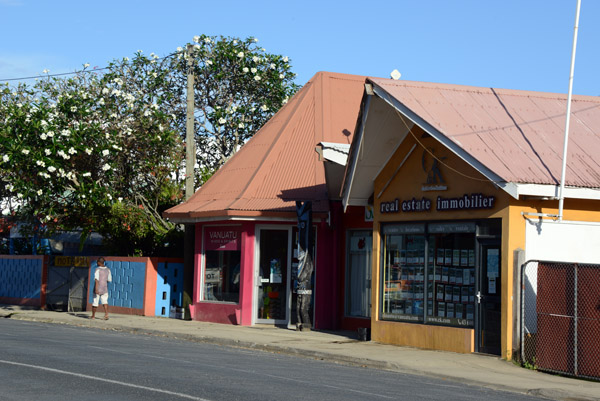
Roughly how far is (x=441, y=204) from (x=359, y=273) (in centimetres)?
526

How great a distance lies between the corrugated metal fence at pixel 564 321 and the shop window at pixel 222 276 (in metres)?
9.50

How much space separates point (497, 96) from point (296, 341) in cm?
710

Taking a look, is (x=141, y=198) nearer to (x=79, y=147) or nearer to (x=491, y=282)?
(x=79, y=147)

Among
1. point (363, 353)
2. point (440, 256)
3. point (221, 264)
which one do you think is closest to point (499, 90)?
point (440, 256)

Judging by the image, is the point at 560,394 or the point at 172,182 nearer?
the point at 560,394

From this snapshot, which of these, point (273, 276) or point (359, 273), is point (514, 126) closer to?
point (359, 273)

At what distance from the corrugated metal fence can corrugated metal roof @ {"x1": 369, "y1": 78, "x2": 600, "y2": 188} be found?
1895 mm

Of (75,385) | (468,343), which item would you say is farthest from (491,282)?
(75,385)

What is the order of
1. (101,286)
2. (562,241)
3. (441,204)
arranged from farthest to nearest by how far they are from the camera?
(101,286) → (441,204) → (562,241)

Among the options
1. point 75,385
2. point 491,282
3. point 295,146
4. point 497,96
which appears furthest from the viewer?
point 295,146

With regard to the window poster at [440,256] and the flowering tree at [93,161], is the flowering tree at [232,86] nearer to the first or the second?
the flowering tree at [93,161]

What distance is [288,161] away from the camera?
77.9 ft

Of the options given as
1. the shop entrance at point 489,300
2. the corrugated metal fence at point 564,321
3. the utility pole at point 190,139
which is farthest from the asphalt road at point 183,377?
the utility pole at point 190,139

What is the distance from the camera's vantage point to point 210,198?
79.6 feet
